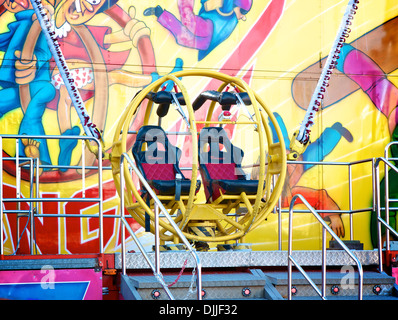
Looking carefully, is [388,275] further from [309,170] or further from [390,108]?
[390,108]

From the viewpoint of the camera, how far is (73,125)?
9719mm

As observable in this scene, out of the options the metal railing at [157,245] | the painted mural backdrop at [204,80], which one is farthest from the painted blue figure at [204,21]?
the metal railing at [157,245]

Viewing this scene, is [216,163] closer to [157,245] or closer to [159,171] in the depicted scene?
[159,171]

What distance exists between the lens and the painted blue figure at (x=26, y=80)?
953 centimetres

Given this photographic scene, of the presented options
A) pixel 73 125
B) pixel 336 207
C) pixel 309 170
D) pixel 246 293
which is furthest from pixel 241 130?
pixel 246 293

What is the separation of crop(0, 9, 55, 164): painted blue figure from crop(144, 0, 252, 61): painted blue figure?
5.71 ft

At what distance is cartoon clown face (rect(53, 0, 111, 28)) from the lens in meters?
9.91

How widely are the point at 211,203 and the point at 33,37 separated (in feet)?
13.1

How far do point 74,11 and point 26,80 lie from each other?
127 cm

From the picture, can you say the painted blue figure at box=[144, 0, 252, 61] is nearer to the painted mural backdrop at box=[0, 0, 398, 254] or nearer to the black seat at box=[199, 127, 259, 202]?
the painted mural backdrop at box=[0, 0, 398, 254]

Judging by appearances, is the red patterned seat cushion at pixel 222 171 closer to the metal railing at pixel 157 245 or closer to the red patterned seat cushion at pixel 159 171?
the red patterned seat cushion at pixel 159 171

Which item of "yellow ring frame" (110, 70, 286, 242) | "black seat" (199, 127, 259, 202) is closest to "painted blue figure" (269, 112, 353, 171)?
"black seat" (199, 127, 259, 202)

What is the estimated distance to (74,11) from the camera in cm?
994

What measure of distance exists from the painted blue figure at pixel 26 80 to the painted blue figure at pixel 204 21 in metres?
1.74
